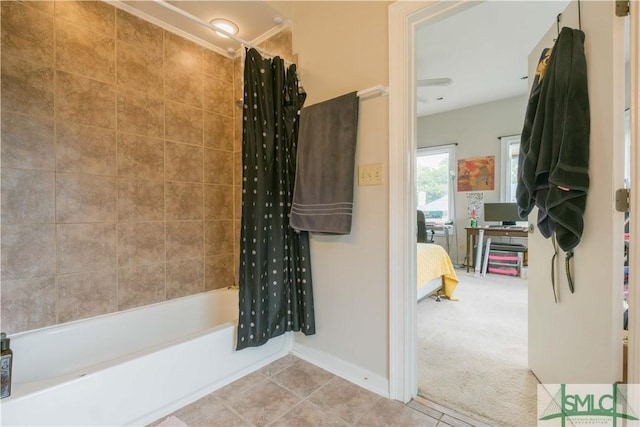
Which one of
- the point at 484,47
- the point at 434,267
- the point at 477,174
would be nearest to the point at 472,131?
the point at 477,174

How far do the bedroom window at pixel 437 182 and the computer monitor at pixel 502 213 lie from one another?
0.66 metres

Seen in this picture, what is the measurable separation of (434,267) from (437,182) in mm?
2562

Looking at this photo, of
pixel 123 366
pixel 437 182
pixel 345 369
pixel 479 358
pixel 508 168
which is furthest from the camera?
pixel 437 182

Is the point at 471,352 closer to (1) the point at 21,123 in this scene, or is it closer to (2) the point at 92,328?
(2) the point at 92,328

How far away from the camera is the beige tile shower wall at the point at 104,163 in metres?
1.45

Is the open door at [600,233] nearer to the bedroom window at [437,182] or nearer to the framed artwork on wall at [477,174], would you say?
the framed artwork on wall at [477,174]

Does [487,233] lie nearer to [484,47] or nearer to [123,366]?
[484,47]

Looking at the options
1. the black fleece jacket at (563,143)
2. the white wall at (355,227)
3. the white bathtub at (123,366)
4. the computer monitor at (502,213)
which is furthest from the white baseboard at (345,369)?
the computer monitor at (502,213)

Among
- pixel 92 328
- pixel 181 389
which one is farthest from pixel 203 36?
pixel 181 389

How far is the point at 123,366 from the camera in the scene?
4.01 feet

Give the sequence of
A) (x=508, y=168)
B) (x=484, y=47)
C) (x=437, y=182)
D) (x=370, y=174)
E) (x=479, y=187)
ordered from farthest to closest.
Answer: (x=437, y=182), (x=479, y=187), (x=508, y=168), (x=484, y=47), (x=370, y=174)

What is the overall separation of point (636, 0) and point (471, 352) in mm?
1964

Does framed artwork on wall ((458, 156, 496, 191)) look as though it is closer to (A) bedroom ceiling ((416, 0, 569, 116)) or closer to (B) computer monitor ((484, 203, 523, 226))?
(B) computer monitor ((484, 203, 523, 226))

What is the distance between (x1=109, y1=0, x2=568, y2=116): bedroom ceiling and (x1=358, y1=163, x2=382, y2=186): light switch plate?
86cm
